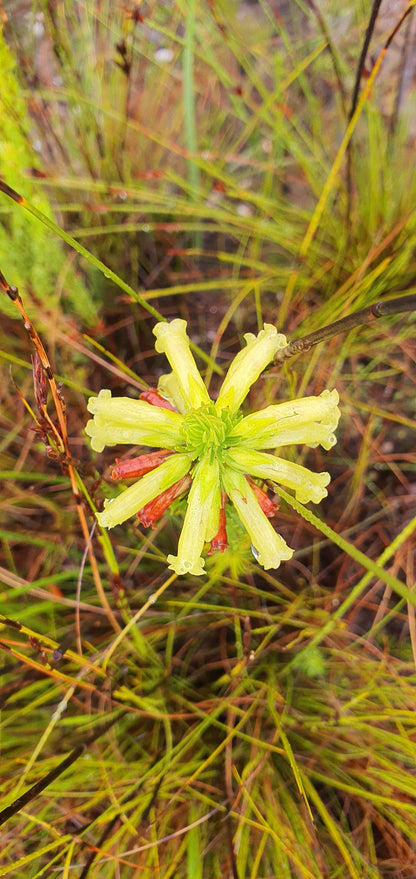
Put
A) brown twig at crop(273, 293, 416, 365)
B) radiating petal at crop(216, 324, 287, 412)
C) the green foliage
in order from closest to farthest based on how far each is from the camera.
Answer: brown twig at crop(273, 293, 416, 365), radiating petal at crop(216, 324, 287, 412), the green foliage

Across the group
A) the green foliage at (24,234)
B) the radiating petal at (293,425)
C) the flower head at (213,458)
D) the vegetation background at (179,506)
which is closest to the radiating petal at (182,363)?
the flower head at (213,458)

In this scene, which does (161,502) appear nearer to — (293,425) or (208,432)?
(208,432)

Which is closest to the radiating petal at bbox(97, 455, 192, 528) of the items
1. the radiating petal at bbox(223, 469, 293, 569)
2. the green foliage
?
the radiating petal at bbox(223, 469, 293, 569)

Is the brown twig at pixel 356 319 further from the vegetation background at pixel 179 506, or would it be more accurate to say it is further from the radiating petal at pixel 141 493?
A: the vegetation background at pixel 179 506

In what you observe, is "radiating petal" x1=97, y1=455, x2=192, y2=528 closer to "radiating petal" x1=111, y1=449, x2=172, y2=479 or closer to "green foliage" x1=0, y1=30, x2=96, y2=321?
"radiating petal" x1=111, y1=449, x2=172, y2=479

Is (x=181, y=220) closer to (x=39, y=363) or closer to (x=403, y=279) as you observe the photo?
(x=403, y=279)

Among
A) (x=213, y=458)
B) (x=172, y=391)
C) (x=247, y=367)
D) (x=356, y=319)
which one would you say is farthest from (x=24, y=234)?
(x=356, y=319)
